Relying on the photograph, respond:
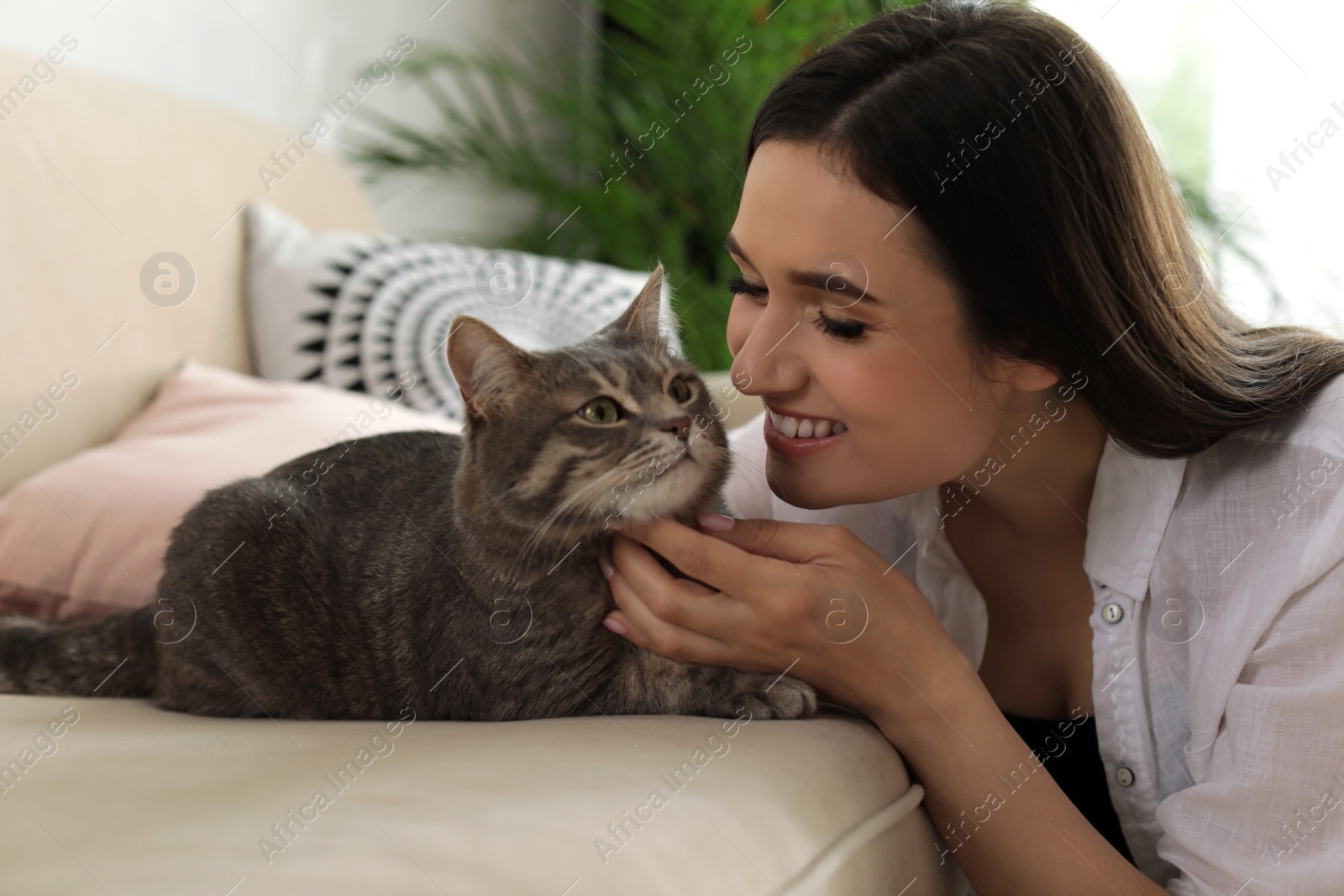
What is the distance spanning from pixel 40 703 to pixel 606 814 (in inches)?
29.4

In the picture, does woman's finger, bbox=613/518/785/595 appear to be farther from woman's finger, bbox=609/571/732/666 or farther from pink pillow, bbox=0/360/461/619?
pink pillow, bbox=0/360/461/619

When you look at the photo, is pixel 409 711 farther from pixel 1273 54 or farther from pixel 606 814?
pixel 1273 54

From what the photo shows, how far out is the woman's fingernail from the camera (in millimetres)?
1081

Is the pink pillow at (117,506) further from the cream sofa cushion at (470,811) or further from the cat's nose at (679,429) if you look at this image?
the cat's nose at (679,429)

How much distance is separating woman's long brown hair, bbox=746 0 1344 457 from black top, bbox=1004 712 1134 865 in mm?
372

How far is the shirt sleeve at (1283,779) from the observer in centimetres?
91

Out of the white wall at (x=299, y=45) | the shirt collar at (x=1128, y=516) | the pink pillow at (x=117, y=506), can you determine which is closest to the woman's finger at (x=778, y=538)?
the shirt collar at (x=1128, y=516)

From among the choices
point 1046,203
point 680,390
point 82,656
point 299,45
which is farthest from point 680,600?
point 299,45

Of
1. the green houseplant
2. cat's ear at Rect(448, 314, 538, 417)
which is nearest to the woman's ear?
cat's ear at Rect(448, 314, 538, 417)

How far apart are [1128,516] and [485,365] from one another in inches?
30.4

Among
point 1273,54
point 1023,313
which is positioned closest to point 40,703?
point 1023,313

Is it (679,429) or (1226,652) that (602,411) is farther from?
(1226,652)

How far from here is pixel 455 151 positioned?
2738 millimetres

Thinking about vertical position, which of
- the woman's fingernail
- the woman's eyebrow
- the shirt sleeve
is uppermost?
the woman's eyebrow
